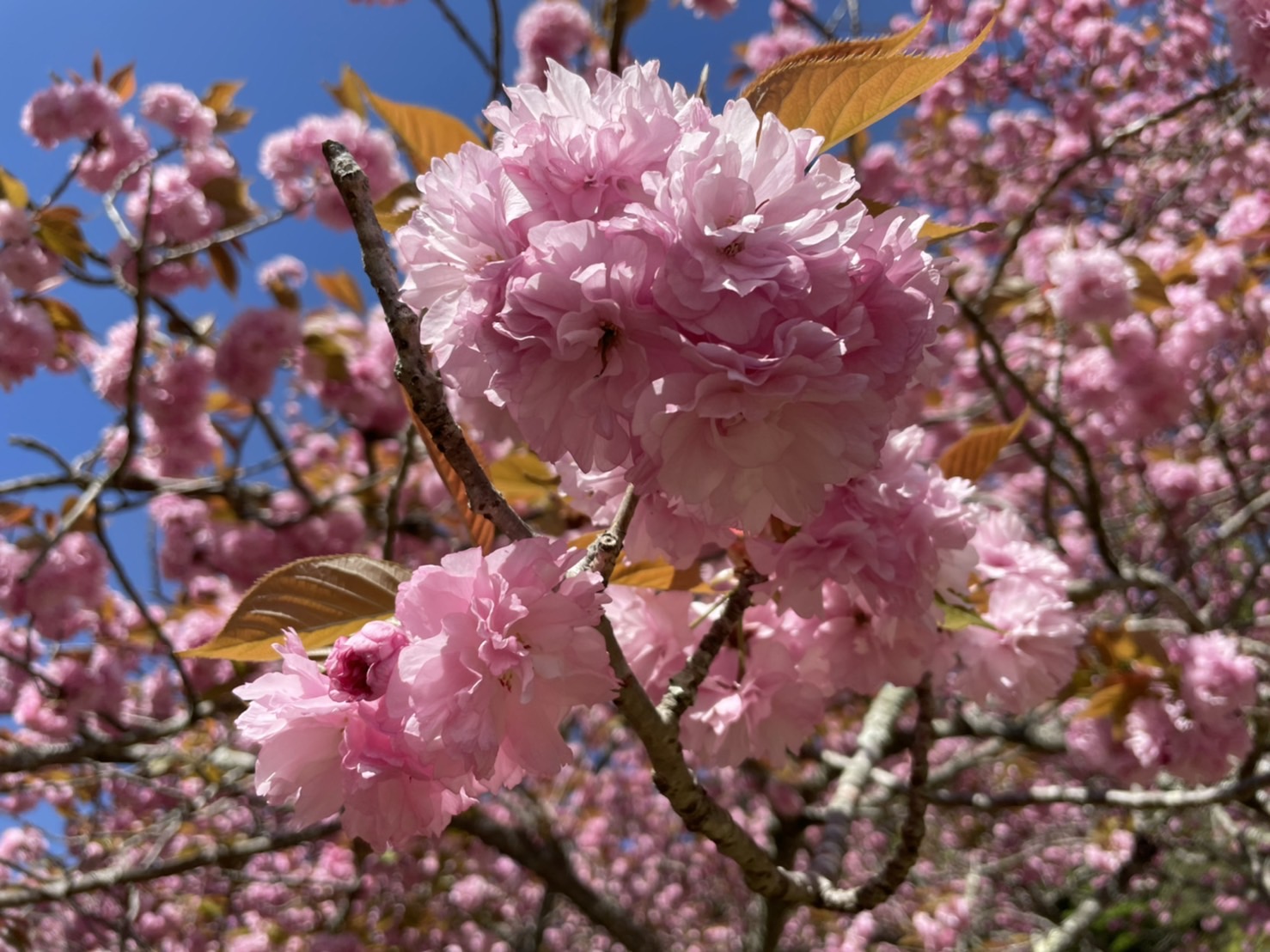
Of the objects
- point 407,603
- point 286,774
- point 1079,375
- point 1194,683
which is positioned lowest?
point 286,774

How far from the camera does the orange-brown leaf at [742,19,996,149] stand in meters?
0.75

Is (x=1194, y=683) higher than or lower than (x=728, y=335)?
higher

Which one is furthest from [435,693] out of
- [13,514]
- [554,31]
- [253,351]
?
[554,31]

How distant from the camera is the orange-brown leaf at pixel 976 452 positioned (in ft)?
4.02

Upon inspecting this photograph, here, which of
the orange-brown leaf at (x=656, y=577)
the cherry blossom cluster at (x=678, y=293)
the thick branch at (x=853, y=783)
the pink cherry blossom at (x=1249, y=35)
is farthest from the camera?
the thick branch at (x=853, y=783)

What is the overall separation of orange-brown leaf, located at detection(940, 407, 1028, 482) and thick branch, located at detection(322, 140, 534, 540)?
2.61 feet

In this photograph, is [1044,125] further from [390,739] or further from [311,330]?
[390,739]

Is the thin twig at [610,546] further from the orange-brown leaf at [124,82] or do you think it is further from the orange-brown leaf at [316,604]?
the orange-brown leaf at [124,82]

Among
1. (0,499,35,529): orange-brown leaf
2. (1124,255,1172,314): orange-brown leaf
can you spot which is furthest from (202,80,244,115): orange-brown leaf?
(1124,255,1172,314): orange-brown leaf

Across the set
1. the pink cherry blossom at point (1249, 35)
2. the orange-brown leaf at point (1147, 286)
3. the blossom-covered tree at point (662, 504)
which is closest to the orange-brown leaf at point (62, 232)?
the blossom-covered tree at point (662, 504)

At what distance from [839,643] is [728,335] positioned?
2.02 feet

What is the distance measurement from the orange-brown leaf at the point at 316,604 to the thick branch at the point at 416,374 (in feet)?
0.45

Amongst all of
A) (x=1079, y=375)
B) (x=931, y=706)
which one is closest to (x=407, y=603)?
(x=931, y=706)

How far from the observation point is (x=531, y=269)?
1.98ft
